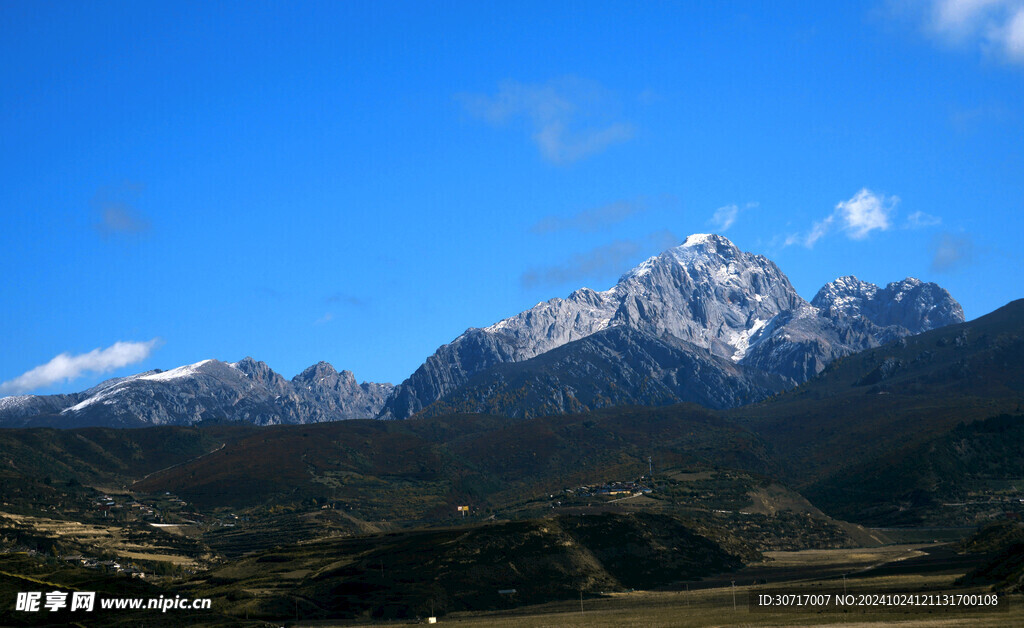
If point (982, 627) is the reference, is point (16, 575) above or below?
above

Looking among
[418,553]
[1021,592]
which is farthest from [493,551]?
[1021,592]

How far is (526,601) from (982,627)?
90723 millimetres

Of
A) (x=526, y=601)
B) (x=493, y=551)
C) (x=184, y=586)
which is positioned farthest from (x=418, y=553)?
(x=184, y=586)

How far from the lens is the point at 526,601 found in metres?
173

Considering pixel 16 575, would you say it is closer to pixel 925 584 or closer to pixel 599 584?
pixel 599 584

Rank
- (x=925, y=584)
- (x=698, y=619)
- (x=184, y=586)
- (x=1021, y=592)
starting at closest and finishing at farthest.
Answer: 1. (x=1021, y=592)
2. (x=698, y=619)
3. (x=925, y=584)
4. (x=184, y=586)

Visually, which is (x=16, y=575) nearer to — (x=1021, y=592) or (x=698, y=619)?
(x=698, y=619)

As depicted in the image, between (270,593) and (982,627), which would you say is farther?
(270,593)

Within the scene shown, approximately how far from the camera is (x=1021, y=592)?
117188 millimetres

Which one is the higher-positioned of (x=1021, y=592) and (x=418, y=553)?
(x=418, y=553)

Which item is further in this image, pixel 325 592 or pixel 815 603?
pixel 325 592

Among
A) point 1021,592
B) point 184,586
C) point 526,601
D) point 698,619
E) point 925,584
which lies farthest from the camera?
point 184,586

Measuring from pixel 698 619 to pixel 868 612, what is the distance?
21982 mm

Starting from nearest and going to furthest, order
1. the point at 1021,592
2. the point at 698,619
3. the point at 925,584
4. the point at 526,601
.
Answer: the point at 1021,592 → the point at 698,619 → the point at 925,584 → the point at 526,601
